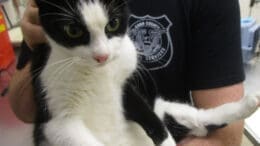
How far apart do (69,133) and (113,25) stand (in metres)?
0.28

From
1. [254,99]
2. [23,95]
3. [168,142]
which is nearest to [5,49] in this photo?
[23,95]

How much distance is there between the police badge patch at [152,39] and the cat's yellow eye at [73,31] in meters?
0.37

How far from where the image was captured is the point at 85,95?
2.93 ft

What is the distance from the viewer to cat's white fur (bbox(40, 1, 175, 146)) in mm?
856

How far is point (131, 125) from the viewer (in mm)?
1002

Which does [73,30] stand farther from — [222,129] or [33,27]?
[222,129]

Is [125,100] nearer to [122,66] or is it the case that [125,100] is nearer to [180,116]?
[122,66]

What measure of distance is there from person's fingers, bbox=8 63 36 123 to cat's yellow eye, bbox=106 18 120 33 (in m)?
0.33

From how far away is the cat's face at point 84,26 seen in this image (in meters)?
0.74

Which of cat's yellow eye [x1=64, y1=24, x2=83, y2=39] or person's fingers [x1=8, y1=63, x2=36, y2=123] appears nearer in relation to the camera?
cat's yellow eye [x1=64, y1=24, x2=83, y2=39]

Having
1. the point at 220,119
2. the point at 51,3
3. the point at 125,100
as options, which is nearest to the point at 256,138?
the point at 220,119

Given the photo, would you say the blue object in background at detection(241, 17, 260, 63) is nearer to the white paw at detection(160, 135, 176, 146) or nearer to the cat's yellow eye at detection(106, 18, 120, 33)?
the white paw at detection(160, 135, 176, 146)

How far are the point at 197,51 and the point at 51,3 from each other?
1.71 ft

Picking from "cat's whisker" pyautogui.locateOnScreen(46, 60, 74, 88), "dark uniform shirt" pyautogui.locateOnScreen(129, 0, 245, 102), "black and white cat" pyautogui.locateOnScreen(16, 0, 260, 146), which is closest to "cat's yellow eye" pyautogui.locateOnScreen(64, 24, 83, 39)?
"black and white cat" pyautogui.locateOnScreen(16, 0, 260, 146)
